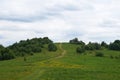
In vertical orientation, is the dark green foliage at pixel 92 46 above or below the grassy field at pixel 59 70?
above

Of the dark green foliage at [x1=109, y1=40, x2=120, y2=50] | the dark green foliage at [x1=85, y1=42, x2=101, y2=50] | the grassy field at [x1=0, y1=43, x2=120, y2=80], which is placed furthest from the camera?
the dark green foliage at [x1=109, y1=40, x2=120, y2=50]

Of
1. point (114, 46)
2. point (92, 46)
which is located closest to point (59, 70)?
point (92, 46)

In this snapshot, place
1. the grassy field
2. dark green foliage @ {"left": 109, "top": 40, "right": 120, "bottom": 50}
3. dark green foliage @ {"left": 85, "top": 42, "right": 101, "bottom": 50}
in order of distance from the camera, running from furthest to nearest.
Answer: dark green foliage @ {"left": 109, "top": 40, "right": 120, "bottom": 50}, dark green foliage @ {"left": 85, "top": 42, "right": 101, "bottom": 50}, the grassy field

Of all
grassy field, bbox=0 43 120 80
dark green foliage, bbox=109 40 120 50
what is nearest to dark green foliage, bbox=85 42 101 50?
dark green foliage, bbox=109 40 120 50

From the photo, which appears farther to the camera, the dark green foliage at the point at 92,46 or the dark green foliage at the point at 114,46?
the dark green foliage at the point at 114,46

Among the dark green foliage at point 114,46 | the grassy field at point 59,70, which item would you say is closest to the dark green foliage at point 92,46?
the dark green foliage at point 114,46

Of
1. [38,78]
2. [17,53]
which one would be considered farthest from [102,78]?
[17,53]

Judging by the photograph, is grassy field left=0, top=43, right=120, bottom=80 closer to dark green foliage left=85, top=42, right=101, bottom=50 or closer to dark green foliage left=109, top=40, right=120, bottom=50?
dark green foliage left=85, top=42, right=101, bottom=50

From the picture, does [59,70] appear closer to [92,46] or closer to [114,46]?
[92,46]

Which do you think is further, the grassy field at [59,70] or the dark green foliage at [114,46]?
the dark green foliage at [114,46]

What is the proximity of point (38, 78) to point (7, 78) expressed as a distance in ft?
19.8

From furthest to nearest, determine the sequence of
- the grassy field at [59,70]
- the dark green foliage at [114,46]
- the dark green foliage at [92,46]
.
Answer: the dark green foliage at [114,46], the dark green foliage at [92,46], the grassy field at [59,70]

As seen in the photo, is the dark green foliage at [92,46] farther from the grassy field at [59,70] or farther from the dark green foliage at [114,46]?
the grassy field at [59,70]

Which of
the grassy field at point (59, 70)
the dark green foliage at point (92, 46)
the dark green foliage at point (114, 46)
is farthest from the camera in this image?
the dark green foliage at point (114, 46)
